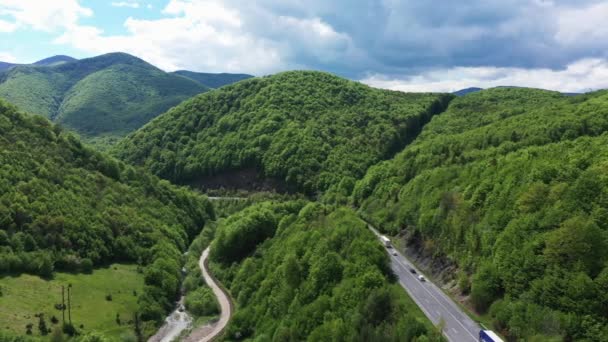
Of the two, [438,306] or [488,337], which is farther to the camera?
[438,306]

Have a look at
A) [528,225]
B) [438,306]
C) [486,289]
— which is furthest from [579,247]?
[438,306]

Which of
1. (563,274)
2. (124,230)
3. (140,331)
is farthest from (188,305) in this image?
(563,274)

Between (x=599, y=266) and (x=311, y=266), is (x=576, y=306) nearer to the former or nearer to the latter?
(x=599, y=266)

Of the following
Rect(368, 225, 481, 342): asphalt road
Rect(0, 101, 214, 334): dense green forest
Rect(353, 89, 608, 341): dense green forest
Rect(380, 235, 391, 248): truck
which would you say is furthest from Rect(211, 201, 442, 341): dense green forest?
Rect(0, 101, 214, 334): dense green forest

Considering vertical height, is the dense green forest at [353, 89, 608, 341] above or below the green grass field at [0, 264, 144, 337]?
above

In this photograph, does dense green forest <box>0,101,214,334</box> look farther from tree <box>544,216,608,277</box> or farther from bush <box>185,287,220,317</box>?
tree <box>544,216,608,277</box>

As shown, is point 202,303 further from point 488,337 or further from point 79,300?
point 488,337
